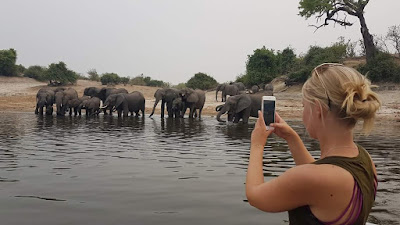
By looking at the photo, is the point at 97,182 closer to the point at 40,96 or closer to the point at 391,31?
the point at 40,96

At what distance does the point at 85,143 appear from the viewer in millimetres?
10133

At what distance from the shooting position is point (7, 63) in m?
48.6

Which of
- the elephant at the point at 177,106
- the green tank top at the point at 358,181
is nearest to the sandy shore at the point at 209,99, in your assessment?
the elephant at the point at 177,106

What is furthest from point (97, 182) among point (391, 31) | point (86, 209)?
point (391, 31)

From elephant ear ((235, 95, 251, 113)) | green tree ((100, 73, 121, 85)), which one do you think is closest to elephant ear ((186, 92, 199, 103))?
elephant ear ((235, 95, 251, 113))

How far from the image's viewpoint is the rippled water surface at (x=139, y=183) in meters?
4.08

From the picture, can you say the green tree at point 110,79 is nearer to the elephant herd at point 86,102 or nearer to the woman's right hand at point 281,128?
the elephant herd at point 86,102

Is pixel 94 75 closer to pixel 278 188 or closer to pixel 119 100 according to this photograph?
pixel 119 100

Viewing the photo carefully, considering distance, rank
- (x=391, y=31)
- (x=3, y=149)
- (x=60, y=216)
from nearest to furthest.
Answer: (x=60, y=216), (x=3, y=149), (x=391, y=31)

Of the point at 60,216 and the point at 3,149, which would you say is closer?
the point at 60,216

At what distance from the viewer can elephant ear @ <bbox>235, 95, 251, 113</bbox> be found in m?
20.0

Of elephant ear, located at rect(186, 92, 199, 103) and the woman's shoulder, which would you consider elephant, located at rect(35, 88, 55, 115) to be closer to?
elephant ear, located at rect(186, 92, 199, 103)

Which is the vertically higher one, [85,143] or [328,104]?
[328,104]

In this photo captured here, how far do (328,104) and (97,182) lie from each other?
168 inches
